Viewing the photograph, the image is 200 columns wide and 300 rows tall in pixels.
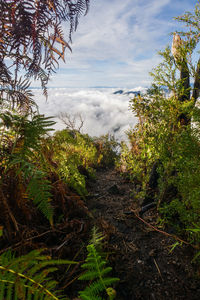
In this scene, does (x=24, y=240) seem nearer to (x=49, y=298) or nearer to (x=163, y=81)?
(x=49, y=298)

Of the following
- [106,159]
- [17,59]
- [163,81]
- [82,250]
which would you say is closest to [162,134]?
[163,81]

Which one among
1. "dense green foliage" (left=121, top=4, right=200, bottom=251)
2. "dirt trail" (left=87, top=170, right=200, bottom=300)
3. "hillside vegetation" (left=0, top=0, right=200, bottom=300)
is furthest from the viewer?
"dense green foliage" (left=121, top=4, right=200, bottom=251)

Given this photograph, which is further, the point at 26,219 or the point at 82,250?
the point at 82,250

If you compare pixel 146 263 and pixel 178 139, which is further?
pixel 178 139

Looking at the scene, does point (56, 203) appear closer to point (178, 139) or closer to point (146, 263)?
point (146, 263)

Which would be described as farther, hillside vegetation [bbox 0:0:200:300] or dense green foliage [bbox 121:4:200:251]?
dense green foliage [bbox 121:4:200:251]

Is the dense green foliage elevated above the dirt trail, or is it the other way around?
the dense green foliage

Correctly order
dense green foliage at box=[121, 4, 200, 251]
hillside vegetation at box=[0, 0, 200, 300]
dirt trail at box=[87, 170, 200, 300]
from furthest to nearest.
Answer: dense green foliage at box=[121, 4, 200, 251]
dirt trail at box=[87, 170, 200, 300]
hillside vegetation at box=[0, 0, 200, 300]

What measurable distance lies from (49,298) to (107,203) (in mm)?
2423

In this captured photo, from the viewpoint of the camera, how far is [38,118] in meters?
1.15

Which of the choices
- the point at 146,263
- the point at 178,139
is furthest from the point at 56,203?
the point at 178,139

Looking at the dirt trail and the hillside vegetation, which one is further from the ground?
the hillside vegetation

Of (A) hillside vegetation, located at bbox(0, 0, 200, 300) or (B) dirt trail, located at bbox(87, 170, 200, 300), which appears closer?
(A) hillside vegetation, located at bbox(0, 0, 200, 300)

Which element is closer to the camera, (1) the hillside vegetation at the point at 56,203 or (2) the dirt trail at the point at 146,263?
(1) the hillside vegetation at the point at 56,203
